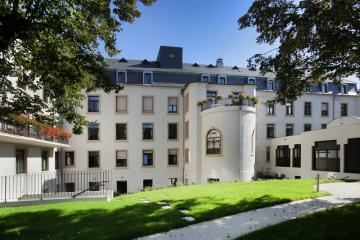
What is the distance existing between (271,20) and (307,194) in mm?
6842

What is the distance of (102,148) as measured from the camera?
97.7ft

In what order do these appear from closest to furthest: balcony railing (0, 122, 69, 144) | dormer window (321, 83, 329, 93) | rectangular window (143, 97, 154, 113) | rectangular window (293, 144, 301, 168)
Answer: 1. balcony railing (0, 122, 69, 144)
2. rectangular window (293, 144, 301, 168)
3. rectangular window (143, 97, 154, 113)
4. dormer window (321, 83, 329, 93)

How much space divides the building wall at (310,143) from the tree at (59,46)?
1782 cm

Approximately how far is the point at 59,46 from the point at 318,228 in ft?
25.3

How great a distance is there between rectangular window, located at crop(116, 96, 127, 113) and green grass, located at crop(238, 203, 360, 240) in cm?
2398

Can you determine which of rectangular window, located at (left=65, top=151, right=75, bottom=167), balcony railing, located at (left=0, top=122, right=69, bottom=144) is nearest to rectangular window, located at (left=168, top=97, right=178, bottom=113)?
rectangular window, located at (left=65, top=151, right=75, bottom=167)

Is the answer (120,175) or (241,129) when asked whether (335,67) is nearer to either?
(241,129)

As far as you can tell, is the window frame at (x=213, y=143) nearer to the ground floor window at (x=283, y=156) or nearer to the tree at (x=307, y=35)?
the ground floor window at (x=283, y=156)

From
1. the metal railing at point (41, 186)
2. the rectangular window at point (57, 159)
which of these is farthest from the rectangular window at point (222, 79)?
the rectangular window at point (57, 159)

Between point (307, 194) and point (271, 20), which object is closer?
point (271, 20)

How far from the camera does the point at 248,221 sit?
8367 millimetres

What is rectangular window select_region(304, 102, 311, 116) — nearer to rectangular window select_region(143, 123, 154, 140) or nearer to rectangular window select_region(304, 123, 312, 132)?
rectangular window select_region(304, 123, 312, 132)

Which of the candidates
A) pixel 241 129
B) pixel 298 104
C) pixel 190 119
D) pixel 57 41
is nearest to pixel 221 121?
pixel 241 129

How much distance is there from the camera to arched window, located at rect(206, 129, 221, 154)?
24.9m
